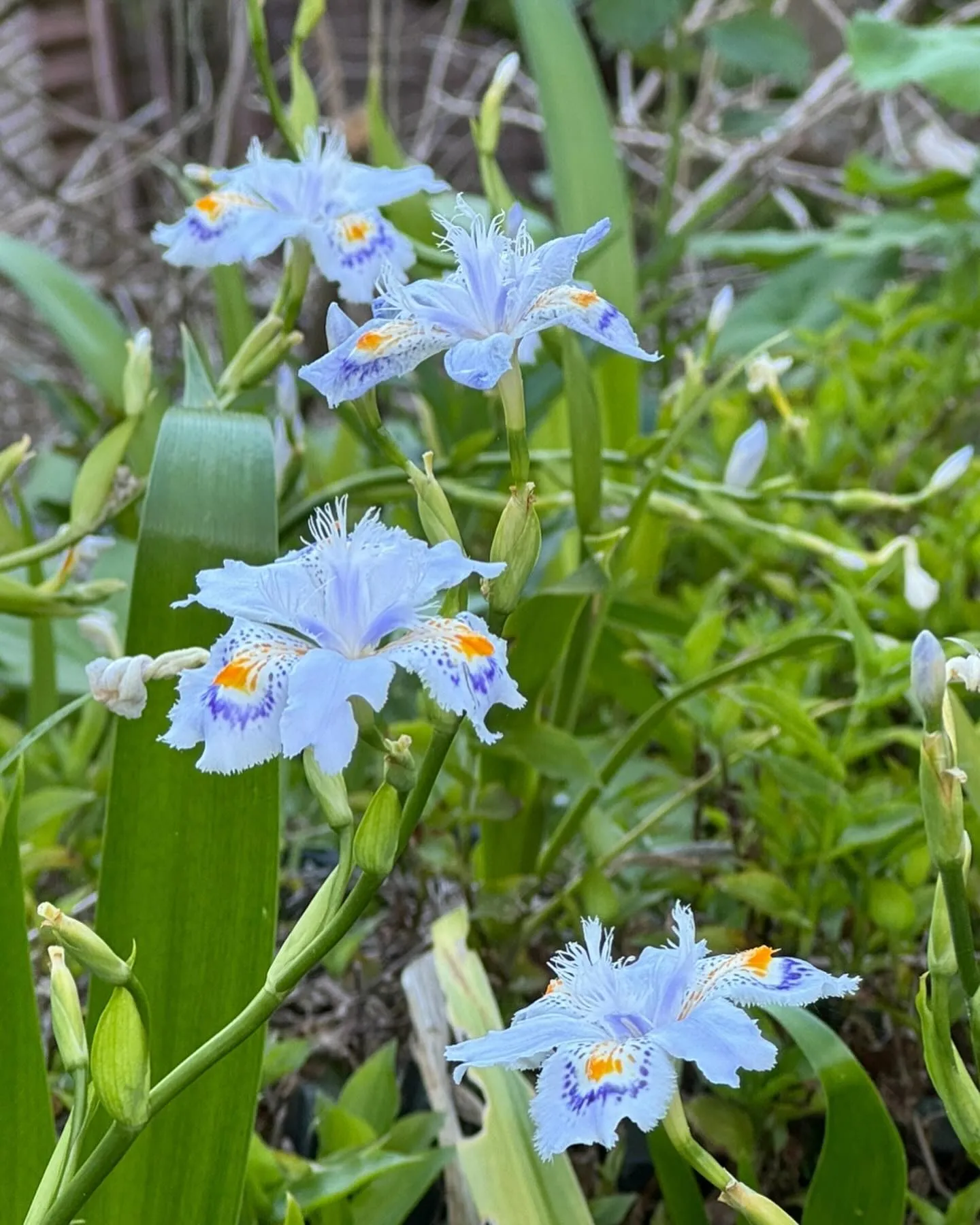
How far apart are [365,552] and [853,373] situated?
98 centimetres

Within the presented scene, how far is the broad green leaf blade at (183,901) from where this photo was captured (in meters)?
0.49

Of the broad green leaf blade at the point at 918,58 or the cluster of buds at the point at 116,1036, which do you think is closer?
the cluster of buds at the point at 116,1036

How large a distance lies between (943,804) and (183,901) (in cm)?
31

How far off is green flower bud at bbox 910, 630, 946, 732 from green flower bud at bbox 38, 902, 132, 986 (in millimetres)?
252

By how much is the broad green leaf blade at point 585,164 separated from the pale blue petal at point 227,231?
0.42 m

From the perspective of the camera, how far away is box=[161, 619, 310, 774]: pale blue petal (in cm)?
39

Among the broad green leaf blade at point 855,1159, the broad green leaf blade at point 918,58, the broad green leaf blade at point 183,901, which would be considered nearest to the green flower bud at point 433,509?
the broad green leaf blade at point 183,901

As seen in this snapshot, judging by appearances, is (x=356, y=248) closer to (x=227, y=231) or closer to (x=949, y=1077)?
(x=227, y=231)

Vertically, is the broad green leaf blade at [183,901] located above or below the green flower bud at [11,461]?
below

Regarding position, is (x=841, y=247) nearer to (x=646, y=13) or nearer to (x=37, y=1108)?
(x=646, y=13)

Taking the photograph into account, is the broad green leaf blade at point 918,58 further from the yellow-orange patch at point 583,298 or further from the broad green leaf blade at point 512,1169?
the broad green leaf blade at point 512,1169

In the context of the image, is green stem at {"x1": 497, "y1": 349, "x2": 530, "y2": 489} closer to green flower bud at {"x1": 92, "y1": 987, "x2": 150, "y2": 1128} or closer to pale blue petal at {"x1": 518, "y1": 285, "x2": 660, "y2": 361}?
pale blue petal at {"x1": 518, "y1": 285, "x2": 660, "y2": 361}

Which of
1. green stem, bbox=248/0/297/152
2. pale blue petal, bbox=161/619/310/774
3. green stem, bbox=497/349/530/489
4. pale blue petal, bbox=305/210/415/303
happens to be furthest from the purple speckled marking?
green stem, bbox=248/0/297/152

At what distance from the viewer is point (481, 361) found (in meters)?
0.41
